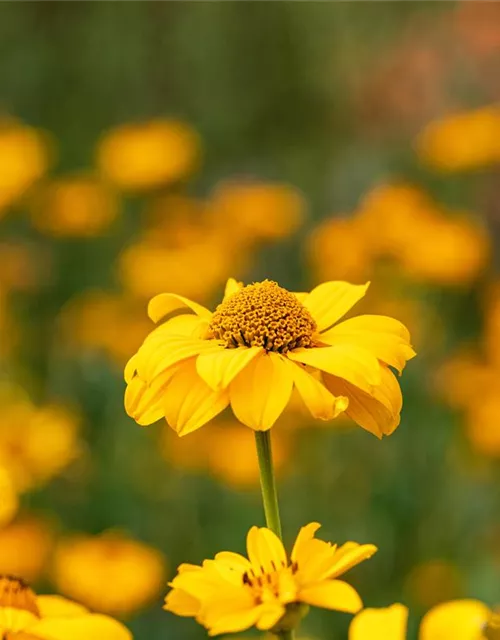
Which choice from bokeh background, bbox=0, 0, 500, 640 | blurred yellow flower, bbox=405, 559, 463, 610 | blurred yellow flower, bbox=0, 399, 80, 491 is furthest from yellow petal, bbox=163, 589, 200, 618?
blurred yellow flower, bbox=405, 559, 463, 610

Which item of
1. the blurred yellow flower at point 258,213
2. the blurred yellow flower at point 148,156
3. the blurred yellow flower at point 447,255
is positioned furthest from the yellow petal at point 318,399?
the blurred yellow flower at point 148,156

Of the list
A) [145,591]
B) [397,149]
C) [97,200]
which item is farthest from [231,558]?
[397,149]

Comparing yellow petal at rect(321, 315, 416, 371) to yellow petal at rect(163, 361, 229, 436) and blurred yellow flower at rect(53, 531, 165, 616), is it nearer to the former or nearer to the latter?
yellow petal at rect(163, 361, 229, 436)

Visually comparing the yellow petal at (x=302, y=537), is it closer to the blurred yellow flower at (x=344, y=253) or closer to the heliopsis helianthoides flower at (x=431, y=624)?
the heliopsis helianthoides flower at (x=431, y=624)

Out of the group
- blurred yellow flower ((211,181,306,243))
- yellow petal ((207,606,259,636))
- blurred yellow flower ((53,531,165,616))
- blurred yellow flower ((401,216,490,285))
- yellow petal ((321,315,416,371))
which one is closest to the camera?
yellow petal ((207,606,259,636))

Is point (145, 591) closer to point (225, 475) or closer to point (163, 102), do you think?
point (225, 475)

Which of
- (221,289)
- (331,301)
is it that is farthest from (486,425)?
(331,301)

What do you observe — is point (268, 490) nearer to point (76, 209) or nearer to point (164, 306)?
point (164, 306)
